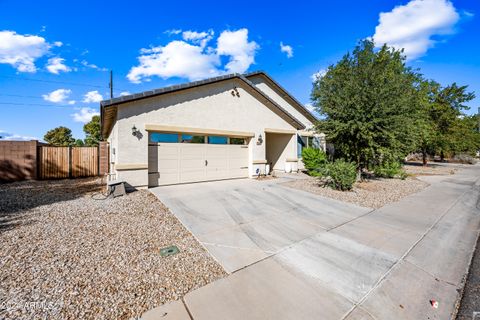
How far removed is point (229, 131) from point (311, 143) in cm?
806

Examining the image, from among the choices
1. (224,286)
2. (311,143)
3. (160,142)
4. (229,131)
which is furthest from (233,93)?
(224,286)

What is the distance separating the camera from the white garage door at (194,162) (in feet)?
27.0

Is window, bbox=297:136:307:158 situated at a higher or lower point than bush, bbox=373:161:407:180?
higher

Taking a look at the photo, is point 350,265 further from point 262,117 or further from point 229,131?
point 262,117

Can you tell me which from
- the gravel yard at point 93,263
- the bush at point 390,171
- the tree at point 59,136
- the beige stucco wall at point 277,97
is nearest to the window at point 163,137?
the gravel yard at point 93,263

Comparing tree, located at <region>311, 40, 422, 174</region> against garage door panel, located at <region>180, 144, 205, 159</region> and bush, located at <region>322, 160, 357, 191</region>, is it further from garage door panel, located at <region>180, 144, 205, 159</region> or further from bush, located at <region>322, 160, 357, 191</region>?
garage door panel, located at <region>180, 144, 205, 159</region>

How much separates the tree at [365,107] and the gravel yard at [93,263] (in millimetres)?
9019

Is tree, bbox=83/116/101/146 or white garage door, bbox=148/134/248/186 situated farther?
tree, bbox=83/116/101/146

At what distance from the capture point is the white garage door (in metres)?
8.22

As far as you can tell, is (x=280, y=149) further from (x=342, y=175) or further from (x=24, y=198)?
(x=24, y=198)

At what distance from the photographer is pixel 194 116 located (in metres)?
8.92

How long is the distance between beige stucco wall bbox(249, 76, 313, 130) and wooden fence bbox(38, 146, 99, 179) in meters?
11.5

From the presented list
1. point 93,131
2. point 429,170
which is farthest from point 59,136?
point 429,170

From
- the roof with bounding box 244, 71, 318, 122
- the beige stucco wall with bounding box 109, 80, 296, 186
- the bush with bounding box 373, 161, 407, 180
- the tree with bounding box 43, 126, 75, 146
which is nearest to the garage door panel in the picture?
the beige stucco wall with bounding box 109, 80, 296, 186
